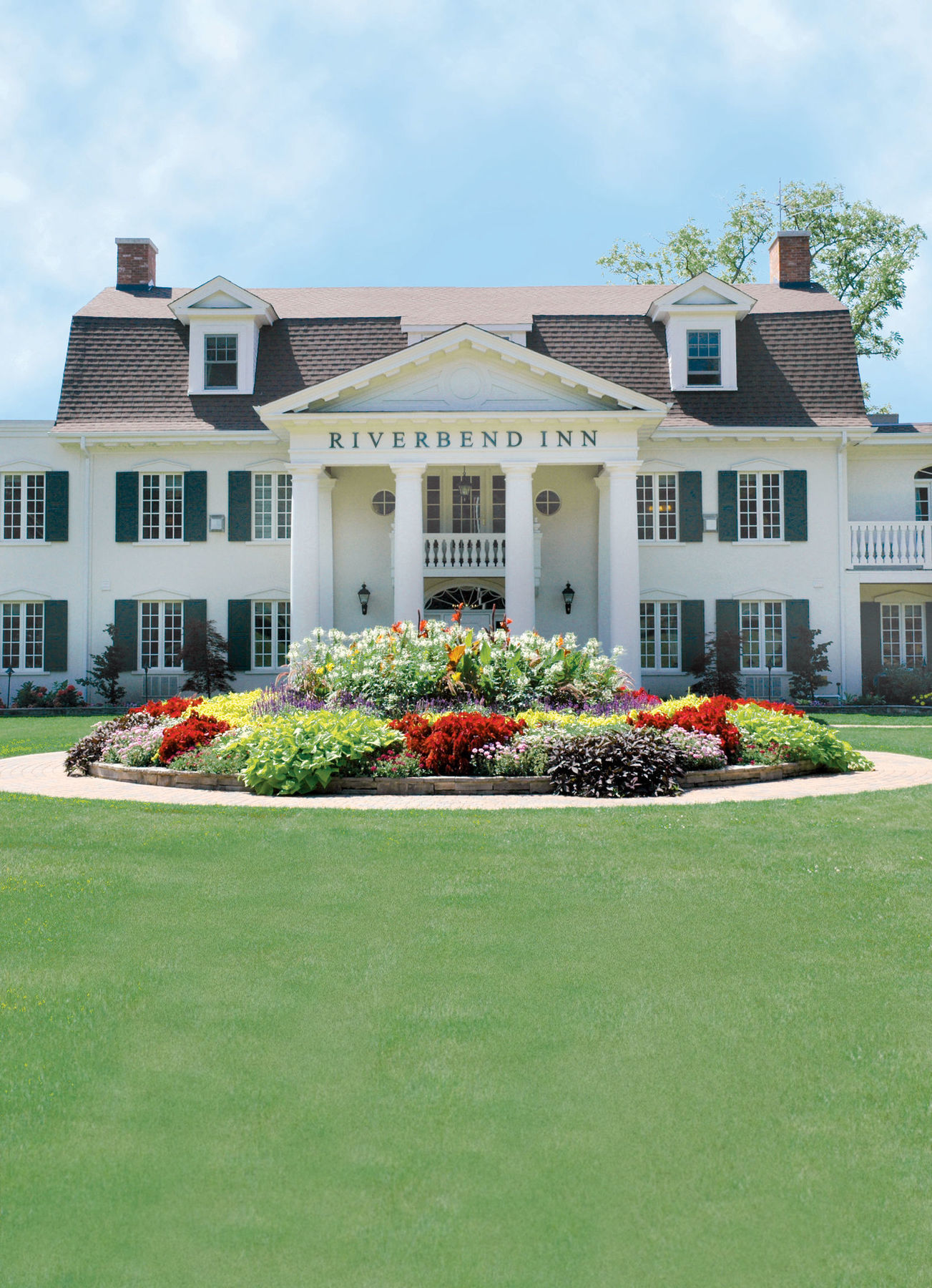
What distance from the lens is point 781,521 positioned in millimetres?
25062

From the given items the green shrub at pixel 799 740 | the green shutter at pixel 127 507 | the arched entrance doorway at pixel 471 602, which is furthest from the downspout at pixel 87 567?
the green shrub at pixel 799 740

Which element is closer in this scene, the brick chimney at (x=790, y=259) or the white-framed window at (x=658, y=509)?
the white-framed window at (x=658, y=509)

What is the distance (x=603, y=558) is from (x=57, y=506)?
12.4 meters

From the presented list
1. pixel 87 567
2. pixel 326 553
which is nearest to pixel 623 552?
pixel 326 553

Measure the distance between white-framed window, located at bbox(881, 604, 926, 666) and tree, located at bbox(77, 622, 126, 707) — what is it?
17617 millimetres

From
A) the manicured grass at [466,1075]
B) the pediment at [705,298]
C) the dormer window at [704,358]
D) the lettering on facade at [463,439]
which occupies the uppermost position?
the pediment at [705,298]

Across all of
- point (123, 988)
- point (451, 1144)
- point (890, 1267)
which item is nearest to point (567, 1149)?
point (451, 1144)

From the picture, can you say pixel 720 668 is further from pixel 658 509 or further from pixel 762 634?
pixel 658 509

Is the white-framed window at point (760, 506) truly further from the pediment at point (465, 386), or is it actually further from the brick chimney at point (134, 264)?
the brick chimney at point (134, 264)

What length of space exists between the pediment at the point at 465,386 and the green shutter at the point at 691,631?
4795 millimetres

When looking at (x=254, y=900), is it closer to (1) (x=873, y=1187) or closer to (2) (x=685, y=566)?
(1) (x=873, y=1187)

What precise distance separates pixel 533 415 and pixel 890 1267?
20633 mm

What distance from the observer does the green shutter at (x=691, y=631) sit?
2458 cm

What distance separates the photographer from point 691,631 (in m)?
24.8
